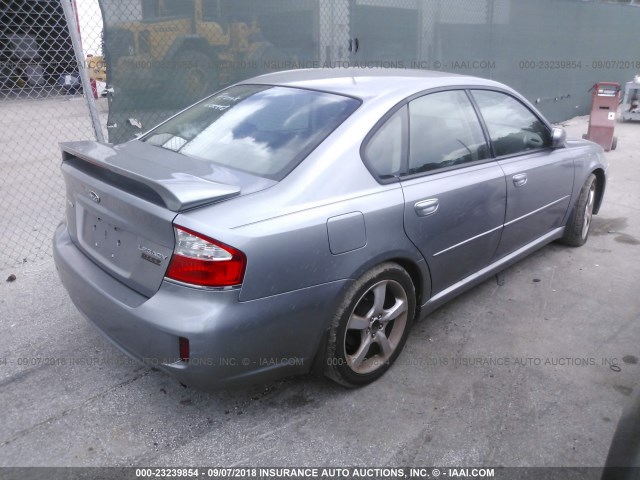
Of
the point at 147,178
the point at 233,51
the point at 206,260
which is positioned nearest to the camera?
the point at 206,260

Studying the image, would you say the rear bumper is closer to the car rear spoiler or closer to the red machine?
the car rear spoiler

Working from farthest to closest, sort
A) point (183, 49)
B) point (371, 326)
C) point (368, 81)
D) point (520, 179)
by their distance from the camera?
point (183, 49) < point (520, 179) < point (368, 81) < point (371, 326)

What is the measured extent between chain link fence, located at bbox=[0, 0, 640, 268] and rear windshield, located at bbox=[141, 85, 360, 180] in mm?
1888

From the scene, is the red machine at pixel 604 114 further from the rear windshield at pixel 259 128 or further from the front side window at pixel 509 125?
the rear windshield at pixel 259 128

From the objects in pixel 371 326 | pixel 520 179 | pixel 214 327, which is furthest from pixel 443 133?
pixel 214 327

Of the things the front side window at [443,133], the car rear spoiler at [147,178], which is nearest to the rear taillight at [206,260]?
the car rear spoiler at [147,178]

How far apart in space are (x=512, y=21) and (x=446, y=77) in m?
7.66

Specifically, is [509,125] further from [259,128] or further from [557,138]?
[259,128]

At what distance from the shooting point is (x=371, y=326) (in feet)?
9.21

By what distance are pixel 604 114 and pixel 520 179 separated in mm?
A: 6442

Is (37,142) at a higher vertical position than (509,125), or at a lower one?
lower

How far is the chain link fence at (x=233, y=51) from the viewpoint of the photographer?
5203 mm

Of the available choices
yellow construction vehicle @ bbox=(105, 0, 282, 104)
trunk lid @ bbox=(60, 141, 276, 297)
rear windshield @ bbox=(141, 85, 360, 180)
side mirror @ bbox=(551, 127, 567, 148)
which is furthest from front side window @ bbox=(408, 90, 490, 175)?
yellow construction vehicle @ bbox=(105, 0, 282, 104)

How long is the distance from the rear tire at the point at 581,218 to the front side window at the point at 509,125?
2.63 feet
